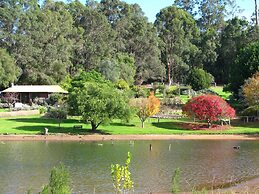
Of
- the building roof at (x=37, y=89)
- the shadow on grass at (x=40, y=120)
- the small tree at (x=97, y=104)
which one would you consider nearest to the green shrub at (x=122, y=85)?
the building roof at (x=37, y=89)

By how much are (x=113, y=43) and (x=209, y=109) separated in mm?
50788

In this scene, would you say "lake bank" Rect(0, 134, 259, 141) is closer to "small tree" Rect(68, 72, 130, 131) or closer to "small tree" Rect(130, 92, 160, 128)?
"small tree" Rect(68, 72, 130, 131)

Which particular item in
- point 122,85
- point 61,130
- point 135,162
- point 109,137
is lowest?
point 135,162

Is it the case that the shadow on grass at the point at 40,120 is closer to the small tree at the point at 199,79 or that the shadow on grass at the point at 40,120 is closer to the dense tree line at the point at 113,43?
the dense tree line at the point at 113,43

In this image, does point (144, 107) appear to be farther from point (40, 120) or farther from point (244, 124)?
point (244, 124)

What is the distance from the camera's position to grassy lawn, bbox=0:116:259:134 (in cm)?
5492

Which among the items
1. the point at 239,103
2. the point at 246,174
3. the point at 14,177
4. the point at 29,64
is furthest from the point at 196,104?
the point at 29,64

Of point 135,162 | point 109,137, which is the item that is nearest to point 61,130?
point 109,137

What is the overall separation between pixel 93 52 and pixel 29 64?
55.5 feet

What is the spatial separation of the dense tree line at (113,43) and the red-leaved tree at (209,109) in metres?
16.1

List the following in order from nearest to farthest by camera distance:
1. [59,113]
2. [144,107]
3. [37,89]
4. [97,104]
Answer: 1. [97,104]
2. [144,107]
3. [59,113]
4. [37,89]

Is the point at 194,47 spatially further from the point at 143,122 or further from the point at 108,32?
the point at 143,122

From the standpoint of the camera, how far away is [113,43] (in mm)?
106312

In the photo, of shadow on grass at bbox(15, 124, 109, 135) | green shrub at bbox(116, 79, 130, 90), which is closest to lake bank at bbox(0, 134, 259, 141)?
shadow on grass at bbox(15, 124, 109, 135)
